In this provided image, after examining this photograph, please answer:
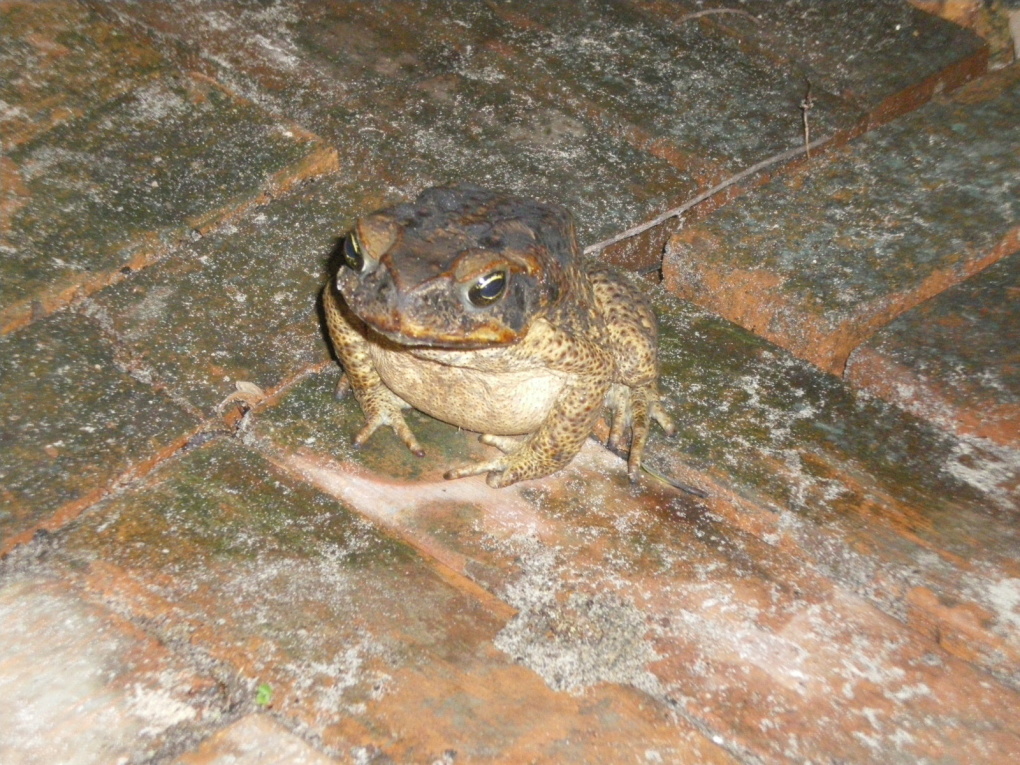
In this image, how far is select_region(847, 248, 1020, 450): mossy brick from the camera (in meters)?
2.36

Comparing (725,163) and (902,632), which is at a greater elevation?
(725,163)

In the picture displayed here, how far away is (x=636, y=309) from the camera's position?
244 centimetres

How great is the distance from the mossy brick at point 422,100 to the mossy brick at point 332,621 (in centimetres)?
126

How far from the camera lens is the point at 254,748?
170 centimetres

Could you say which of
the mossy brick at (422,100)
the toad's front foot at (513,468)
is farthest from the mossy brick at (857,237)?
the toad's front foot at (513,468)

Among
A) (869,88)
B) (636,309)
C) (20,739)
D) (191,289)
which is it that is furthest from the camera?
(869,88)

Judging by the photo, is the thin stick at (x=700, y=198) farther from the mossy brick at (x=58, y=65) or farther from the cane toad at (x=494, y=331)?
the mossy brick at (x=58, y=65)

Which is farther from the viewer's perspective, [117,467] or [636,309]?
[636,309]

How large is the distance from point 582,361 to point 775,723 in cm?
89

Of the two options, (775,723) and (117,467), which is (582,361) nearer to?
(775,723)

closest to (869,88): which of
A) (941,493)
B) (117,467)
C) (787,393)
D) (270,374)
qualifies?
(787,393)

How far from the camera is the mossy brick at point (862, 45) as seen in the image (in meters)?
3.41

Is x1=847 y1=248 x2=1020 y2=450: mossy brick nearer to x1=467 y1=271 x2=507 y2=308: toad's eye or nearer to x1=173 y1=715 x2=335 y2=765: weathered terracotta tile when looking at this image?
x1=467 y1=271 x2=507 y2=308: toad's eye

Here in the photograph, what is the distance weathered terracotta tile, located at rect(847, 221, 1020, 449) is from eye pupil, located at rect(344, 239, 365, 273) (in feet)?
4.54
